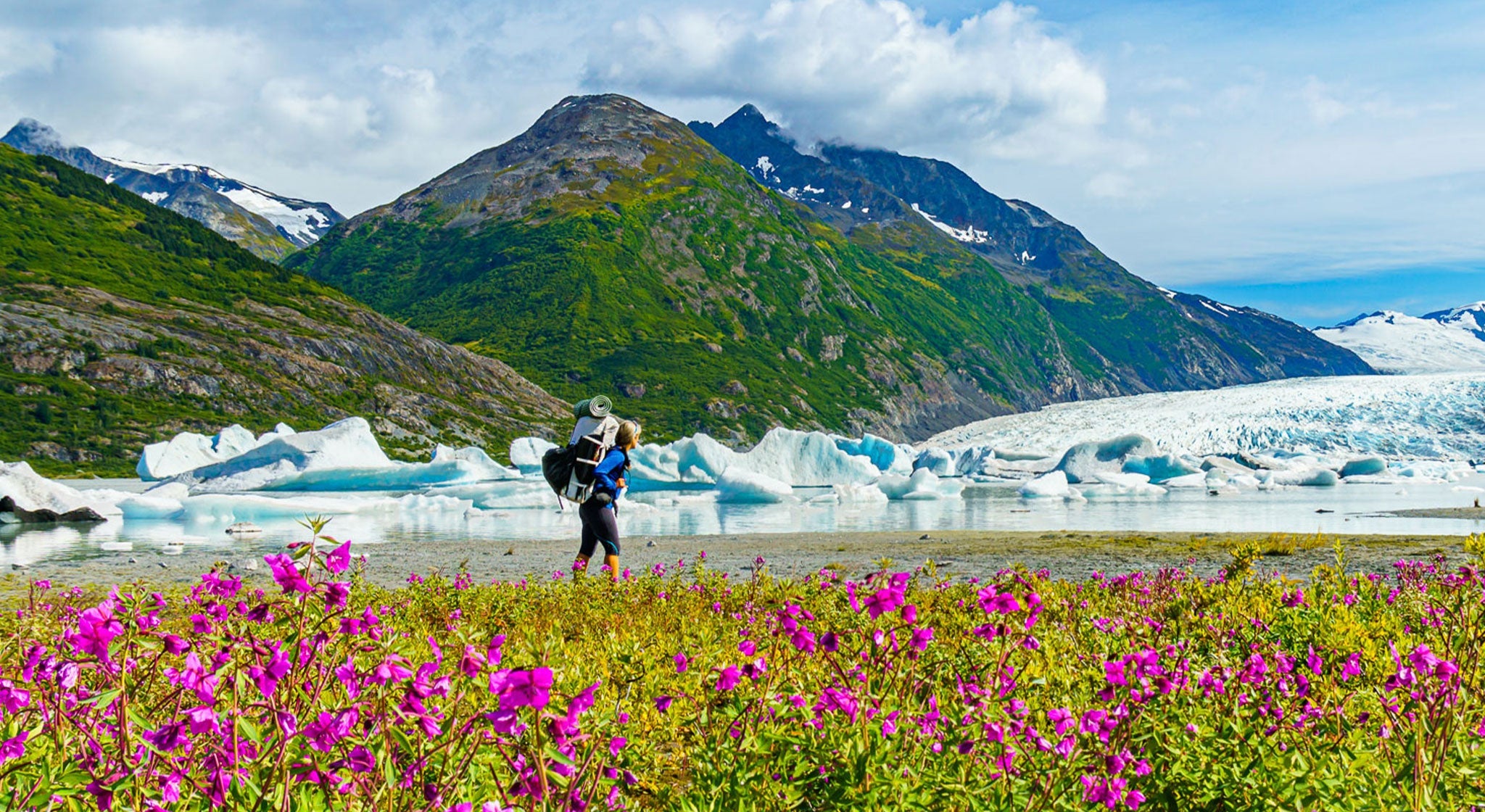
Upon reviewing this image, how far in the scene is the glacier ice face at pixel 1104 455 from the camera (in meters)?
61.7

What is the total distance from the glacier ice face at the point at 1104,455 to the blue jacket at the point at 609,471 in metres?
55.8

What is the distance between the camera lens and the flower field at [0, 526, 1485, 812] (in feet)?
7.38

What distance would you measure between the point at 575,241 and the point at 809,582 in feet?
639

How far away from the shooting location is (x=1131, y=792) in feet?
9.33

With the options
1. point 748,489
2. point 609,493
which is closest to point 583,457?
point 609,493

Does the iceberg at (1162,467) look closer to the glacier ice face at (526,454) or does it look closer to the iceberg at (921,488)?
the iceberg at (921,488)

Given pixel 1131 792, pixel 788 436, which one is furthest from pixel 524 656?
pixel 788 436

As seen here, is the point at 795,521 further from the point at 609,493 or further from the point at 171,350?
the point at 171,350

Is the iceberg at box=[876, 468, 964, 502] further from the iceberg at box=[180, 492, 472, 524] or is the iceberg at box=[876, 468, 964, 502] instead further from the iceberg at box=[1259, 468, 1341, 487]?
the iceberg at box=[180, 492, 472, 524]

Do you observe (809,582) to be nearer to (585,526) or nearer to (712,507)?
(585,526)

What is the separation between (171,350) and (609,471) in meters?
126

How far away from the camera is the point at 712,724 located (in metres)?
3.47

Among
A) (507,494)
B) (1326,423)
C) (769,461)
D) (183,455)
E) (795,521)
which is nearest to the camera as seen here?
(795,521)

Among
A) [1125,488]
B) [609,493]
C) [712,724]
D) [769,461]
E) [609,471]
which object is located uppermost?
[769,461]
